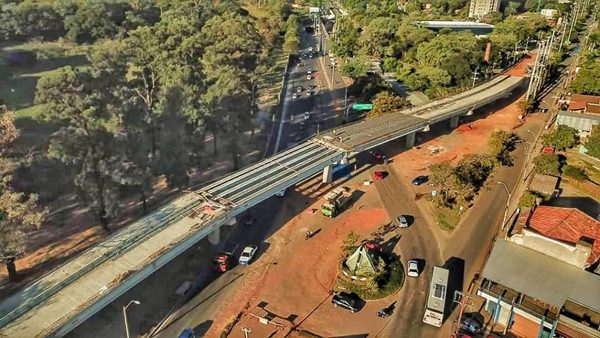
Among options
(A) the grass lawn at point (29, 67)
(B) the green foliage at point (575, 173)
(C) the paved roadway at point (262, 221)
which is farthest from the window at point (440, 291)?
(A) the grass lawn at point (29, 67)

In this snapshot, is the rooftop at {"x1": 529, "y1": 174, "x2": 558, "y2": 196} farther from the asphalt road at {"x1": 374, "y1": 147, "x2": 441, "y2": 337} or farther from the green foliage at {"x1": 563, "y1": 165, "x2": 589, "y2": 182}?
the asphalt road at {"x1": 374, "y1": 147, "x2": 441, "y2": 337}

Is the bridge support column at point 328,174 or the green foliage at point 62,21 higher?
the green foliage at point 62,21

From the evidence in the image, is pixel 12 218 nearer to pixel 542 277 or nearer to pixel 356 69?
pixel 542 277

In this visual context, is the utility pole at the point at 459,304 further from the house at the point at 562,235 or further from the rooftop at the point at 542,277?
the house at the point at 562,235

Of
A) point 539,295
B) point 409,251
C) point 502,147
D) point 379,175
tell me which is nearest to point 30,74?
point 379,175

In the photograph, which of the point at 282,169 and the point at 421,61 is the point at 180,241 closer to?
the point at 282,169

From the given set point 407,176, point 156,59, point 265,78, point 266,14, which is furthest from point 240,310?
point 266,14

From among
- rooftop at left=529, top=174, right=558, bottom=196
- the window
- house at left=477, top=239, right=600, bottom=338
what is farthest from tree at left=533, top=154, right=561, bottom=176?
the window
